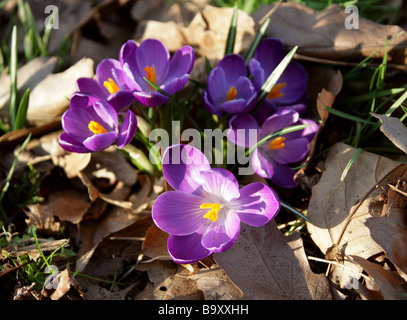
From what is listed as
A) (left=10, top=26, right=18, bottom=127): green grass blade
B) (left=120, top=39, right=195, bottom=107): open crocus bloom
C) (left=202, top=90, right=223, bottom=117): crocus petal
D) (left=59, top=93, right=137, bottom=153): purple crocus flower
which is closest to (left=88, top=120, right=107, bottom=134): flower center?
(left=59, top=93, right=137, bottom=153): purple crocus flower

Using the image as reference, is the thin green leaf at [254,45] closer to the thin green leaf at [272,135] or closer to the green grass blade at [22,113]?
the thin green leaf at [272,135]

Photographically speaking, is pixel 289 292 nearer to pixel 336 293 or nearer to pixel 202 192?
pixel 336 293

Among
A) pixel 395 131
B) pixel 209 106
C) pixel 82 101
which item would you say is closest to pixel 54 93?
pixel 82 101

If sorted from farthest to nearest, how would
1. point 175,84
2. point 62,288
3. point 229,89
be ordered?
point 229,89 < point 175,84 < point 62,288

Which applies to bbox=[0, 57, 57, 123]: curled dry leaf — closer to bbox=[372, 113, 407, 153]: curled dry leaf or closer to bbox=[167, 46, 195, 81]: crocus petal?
bbox=[167, 46, 195, 81]: crocus petal

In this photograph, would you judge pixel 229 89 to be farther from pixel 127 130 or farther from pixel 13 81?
pixel 13 81

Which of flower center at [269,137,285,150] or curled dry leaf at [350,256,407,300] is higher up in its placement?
flower center at [269,137,285,150]

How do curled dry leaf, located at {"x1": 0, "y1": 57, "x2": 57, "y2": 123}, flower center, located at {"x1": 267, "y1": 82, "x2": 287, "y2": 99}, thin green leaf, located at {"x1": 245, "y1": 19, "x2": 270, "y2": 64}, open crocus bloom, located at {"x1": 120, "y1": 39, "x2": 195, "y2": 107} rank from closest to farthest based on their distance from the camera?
open crocus bloom, located at {"x1": 120, "y1": 39, "x2": 195, "y2": 107} → flower center, located at {"x1": 267, "y1": 82, "x2": 287, "y2": 99} → thin green leaf, located at {"x1": 245, "y1": 19, "x2": 270, "y2": 64} → curled dry leaf, located at {"x1": 0, "y1": 57, "x2": 57, "y2": 123}
